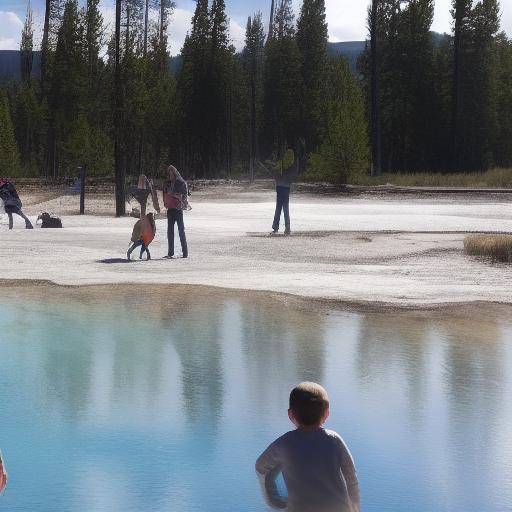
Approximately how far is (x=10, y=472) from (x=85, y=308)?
7.06m

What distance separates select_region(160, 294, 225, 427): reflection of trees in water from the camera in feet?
30.3

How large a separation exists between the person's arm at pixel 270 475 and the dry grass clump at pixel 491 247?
17.2 meters

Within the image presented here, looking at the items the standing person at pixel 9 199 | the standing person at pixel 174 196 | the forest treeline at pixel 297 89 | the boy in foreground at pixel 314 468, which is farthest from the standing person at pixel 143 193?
the forest treeline at pixel 297 89

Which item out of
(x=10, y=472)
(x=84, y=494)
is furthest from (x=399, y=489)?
(x=10, y=472)

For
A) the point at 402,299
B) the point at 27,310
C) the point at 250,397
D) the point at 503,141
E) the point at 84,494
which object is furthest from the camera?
the point at 503,141

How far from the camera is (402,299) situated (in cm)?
1535

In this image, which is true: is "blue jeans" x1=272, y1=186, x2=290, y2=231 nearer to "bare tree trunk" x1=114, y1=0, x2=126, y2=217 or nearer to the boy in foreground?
"bare tree trunk" x1=114, y1=0, x2=126, y2=217

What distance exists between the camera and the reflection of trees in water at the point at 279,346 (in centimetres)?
1026

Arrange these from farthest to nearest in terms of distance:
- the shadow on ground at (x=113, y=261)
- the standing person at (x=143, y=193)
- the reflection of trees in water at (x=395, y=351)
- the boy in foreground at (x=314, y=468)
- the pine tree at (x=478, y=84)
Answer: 1. the pine tree at (x=478, y=84)
2. the standing person at (x=143, y=193)
3. the shadow on ground at (x=113, y=261)
4. the reflection of trees in water at (x=395, y=351)
5. the boy in foreground at (x=314, y=468)

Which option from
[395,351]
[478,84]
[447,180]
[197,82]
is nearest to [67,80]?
[197,82]

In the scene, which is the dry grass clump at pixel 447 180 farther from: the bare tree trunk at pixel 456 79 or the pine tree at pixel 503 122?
the pine tree at pixel 503 122

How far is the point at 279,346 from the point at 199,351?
922mm

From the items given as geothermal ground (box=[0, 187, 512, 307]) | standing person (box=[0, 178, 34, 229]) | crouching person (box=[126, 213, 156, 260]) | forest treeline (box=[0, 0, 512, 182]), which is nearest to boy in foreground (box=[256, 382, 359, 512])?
geothermal ground (box=[0, 187, 512, 307])

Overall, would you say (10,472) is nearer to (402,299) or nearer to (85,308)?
(85,308)
